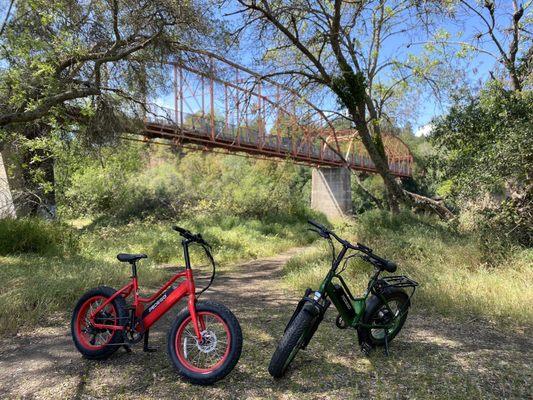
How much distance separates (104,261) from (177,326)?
5077 mm

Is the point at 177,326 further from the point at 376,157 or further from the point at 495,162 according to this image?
the point at 376,157

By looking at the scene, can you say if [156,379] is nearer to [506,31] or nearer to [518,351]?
[518,351]

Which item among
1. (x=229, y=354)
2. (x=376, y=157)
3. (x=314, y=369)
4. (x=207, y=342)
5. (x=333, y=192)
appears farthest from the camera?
(x=333, y=192)

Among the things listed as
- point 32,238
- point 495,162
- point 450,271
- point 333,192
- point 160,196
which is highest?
point 333,192

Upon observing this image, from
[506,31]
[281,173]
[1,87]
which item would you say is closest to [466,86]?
[506,31]

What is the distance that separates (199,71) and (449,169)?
226 inches

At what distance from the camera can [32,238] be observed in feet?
27.7

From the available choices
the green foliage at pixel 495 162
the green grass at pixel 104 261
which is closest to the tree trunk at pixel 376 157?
the green foliage at pixel 495 162

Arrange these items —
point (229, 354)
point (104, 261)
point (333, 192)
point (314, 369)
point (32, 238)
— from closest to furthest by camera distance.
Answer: point (229, 354) → point (314, 369) → point (104, 261) → point (32, 238) → point (333, 192)

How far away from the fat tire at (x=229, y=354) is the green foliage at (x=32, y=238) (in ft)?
20.9

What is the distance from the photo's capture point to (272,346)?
12.2 feet

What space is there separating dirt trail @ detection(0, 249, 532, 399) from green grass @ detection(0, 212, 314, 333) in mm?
555

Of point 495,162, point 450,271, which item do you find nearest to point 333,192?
point 495,162

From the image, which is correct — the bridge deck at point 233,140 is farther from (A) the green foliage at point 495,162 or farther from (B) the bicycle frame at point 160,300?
(B) the bicycle frame at point 160,300
